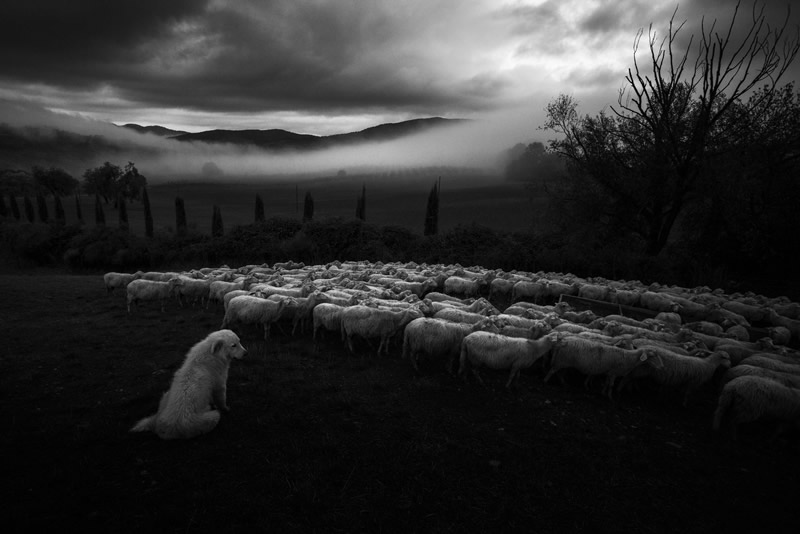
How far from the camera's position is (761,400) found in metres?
7.67

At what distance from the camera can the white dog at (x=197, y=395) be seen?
263 inches

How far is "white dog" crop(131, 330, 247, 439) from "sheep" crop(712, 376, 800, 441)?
34.0 feet

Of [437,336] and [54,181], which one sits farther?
[54,181]

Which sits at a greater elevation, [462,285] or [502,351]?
[502,351]

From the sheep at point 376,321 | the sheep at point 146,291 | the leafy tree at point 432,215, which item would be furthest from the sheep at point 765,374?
the leafy tree at point 432,215

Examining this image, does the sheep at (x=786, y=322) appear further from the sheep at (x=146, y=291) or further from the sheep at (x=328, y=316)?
the sheep at (x=146, y=291)

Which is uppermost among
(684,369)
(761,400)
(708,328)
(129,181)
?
(129,181)

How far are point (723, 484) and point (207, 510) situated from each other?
8.43m

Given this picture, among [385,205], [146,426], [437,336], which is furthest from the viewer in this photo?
[385,205]

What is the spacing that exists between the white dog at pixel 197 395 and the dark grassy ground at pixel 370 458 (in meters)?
0.25

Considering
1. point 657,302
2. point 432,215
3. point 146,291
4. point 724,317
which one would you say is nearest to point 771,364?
point 724,317

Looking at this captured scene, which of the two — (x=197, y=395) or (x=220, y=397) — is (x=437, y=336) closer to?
(x=220, y=397)

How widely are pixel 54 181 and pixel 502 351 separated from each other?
5530 inches

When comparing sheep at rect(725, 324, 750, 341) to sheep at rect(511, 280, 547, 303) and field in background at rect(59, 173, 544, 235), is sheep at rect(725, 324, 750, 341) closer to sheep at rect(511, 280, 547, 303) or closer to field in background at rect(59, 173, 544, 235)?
sheep at rect(511, 280, 547, 303)
